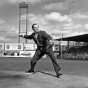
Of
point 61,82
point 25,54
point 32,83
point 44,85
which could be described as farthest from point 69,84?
point 25,54

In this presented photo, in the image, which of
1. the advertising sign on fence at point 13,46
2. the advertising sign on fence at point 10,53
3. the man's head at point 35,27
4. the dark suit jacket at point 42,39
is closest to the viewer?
the dark suit jacket at point 42,39

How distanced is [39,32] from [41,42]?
13.4 inches

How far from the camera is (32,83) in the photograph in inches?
159

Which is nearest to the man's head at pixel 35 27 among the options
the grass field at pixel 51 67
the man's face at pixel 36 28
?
the man's face at pixel 36 28

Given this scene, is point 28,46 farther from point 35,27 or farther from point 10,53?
point 35,27

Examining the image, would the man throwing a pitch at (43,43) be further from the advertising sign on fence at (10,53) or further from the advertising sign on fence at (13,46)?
the advertising sign on fence at (13,46)

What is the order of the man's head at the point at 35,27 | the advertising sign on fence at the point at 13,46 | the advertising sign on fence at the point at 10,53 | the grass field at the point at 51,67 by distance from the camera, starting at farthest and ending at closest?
→ the advertising sign on fence at the point at 13,46
the advertising sign on fence at the point at 10,53
the grass field at the point at 51,67
the man's head at the point at 35,27

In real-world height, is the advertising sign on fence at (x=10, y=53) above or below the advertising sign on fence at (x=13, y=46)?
below

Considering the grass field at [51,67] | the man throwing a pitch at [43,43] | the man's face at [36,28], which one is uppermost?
the man's face at [36,28]

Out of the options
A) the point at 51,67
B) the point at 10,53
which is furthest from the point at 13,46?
the point at 51,67

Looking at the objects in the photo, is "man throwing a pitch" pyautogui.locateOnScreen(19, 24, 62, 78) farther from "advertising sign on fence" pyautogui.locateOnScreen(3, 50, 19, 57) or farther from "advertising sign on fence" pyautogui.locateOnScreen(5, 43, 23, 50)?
"advertising sign on fence" pyautogui.locateOnScreen(5, 43, 23, 50)

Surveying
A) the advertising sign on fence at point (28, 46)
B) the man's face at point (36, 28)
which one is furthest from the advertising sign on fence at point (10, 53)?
the man's face at point (36, 28)

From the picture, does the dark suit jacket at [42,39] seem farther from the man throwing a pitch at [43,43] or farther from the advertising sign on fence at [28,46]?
the advertising sign on fence at [28,46]

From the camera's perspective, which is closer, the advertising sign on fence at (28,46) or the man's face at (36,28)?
the man's face at (36,28)
